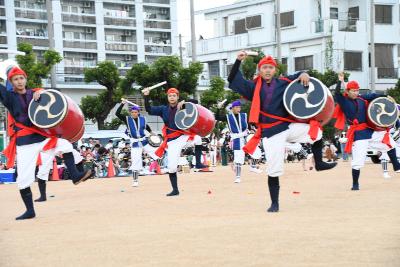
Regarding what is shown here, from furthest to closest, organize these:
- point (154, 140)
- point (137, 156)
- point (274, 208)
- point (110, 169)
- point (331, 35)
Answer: point (331, 35) < point (110, 169) < point (154, 140) < point (137, 156) < point (274, 208)

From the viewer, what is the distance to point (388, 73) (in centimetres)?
3978

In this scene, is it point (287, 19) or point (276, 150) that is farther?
point (287, 19)

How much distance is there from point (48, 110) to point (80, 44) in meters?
42.5

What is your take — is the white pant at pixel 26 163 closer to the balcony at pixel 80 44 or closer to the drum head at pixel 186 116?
the drum head at pixel 186 116

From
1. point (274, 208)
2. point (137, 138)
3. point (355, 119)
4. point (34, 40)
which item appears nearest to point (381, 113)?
point (355, 119)

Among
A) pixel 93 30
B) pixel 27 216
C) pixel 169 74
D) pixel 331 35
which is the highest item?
pixel 93 30

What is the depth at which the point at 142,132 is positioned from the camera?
627 inches

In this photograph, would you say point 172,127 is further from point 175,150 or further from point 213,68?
point 213,68

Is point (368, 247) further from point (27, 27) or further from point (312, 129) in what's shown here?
point (27, 27)

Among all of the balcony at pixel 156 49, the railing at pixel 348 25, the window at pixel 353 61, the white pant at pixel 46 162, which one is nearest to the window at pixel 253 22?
the railing at pixel 348 25

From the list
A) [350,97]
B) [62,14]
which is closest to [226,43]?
[62,14]

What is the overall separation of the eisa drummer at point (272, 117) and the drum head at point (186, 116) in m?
3.79

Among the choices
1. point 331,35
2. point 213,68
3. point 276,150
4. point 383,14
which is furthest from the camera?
point 213,68

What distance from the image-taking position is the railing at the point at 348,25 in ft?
127
